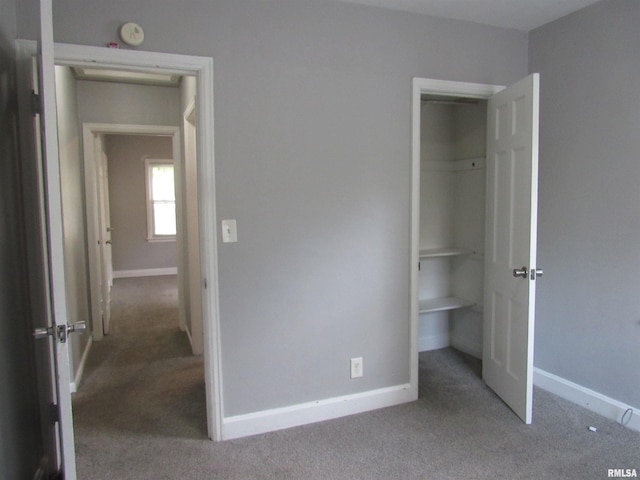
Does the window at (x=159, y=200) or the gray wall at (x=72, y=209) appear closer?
the gray wall at (x=72, y=209)

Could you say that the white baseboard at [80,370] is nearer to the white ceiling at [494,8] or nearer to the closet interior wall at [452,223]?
the closet interior wall at [452,223]

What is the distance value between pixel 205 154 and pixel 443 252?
82.5 inches

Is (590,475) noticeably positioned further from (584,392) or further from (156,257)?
(156,257)

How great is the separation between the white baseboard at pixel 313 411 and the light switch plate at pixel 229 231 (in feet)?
3.35

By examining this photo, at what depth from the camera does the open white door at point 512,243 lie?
2.50 meters

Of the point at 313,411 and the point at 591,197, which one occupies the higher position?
the point at 591,197

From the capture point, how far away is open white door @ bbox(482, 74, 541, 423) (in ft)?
8.19

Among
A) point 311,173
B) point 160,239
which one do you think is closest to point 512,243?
point 311,173

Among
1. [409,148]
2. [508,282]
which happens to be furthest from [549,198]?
[409,148]

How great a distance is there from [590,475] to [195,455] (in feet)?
6.48

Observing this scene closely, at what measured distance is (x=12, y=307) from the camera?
1859 millimetres

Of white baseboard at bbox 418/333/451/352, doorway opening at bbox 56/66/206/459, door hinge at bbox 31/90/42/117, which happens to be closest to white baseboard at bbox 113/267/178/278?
doorway opening at bbox 56/66/206/459

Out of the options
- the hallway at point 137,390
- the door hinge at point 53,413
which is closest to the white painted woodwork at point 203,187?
the hallway at point 137,390

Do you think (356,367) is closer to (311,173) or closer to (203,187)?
(311,173)
